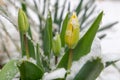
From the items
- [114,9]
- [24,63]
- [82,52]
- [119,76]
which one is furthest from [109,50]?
[24,63]

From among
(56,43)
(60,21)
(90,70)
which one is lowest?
(90,70)

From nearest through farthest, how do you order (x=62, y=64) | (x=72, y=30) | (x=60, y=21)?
(x=72, y=30) → (x=62, y=64) → (x=60, y=21)

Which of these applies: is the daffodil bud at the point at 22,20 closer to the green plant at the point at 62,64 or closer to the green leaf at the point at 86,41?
the green plant at the point at 62,64

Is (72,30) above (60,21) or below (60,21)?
below

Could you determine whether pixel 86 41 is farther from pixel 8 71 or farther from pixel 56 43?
pixel 8 71

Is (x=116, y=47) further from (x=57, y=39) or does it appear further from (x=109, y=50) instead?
(x=57, y=39)

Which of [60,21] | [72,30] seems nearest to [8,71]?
[72,30]

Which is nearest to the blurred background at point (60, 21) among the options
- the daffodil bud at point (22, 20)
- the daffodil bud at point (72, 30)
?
the daffodil bud at point (22, 20)
